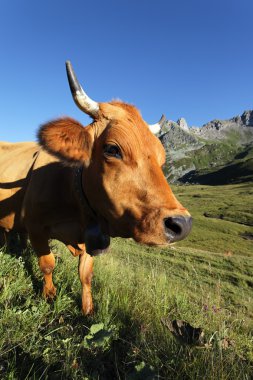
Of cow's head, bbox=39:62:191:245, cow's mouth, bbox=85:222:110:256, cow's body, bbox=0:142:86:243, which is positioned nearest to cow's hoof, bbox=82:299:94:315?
cow's mouth, bbox=85:222:110:256

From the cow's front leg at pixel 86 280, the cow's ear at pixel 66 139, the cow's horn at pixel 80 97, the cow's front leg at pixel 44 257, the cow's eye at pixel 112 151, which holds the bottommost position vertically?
the cow's front leg at pixel 86 280

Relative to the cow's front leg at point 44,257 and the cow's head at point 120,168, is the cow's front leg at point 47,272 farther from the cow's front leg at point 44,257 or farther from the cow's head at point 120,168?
the cow's head at point 120,168

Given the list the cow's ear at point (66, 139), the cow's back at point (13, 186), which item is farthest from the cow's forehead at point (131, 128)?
the cow's back at point (13, 186)

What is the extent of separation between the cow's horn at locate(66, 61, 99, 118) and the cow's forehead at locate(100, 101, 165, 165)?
15cm

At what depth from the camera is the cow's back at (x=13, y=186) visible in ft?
25.1

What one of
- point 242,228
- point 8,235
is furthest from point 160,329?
point 242,228

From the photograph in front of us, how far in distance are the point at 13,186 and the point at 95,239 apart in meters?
3.23

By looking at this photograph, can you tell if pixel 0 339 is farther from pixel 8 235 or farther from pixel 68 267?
pixel 8 235

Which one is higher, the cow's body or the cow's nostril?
the cow's body

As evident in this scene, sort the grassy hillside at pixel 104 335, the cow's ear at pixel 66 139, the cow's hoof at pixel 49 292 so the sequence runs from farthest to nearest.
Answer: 1. the cow's hoof at pixel 49 292
2. the cow's ear at pixel 66 139
3. the grassy hillside at pixel 104 335

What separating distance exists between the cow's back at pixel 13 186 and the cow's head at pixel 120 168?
277 cm

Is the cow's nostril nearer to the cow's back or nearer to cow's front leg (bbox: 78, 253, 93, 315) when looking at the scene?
cow's front leg (bbox: 78, 253, 93, 315)

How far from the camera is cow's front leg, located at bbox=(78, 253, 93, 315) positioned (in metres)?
5.85

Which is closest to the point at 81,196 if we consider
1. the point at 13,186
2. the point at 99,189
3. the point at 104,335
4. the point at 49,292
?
the point at 99,189
